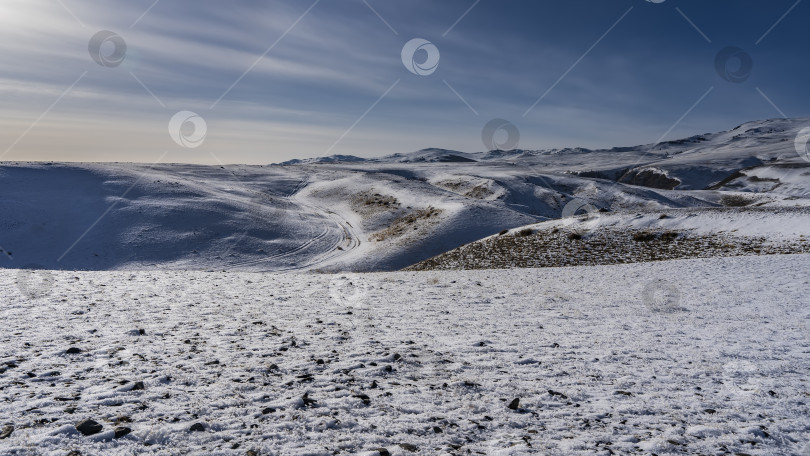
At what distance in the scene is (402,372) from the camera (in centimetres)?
886

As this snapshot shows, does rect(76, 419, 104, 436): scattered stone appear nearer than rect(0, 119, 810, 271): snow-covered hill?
Yes

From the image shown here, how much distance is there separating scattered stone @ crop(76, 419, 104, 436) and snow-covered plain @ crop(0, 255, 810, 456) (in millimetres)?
124

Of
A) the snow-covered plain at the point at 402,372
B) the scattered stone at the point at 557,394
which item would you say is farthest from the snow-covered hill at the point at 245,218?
the scattered stone at the point at 557,394

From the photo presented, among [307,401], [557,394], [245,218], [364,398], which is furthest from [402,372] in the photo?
[245,218]

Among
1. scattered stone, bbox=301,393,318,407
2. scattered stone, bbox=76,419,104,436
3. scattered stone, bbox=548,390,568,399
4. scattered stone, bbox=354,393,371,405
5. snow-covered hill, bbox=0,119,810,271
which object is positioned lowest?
scattered stone, bbox=548,390,568,399

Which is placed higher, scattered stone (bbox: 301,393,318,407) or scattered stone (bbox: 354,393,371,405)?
scattered stone (bbox: 301,393,318,407)

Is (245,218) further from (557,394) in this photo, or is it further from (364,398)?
(557,394)

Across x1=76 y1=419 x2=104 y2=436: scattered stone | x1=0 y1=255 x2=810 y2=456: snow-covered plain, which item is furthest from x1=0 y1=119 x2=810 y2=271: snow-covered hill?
x1=76 y1=419 x2=104 y2=436: scattered stone

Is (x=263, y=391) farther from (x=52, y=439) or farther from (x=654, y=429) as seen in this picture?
(x=654, y=429)

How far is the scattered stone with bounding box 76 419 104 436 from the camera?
19.7 ft

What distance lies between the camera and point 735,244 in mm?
26297

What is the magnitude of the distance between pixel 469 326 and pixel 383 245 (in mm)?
29546

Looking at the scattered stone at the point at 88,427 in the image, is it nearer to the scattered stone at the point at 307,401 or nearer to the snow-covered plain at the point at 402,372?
the snow-covered plain at the point at 402,372

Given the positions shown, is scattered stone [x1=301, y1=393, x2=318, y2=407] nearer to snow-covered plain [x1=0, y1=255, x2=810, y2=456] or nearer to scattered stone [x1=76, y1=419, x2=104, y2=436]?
snow-covered plain [x1=0, y1=255, x2=810, y2=456]
